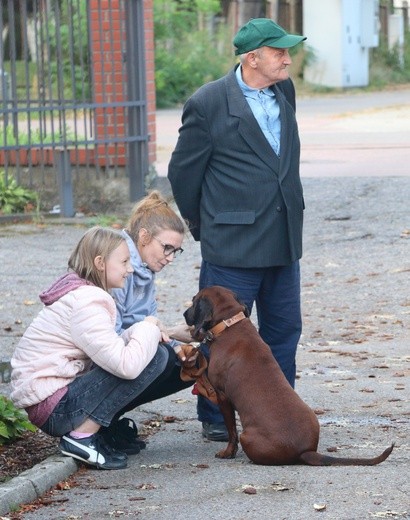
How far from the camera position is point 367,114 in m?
25.8

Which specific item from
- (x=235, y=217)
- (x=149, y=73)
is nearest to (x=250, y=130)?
(x=235, y=217)

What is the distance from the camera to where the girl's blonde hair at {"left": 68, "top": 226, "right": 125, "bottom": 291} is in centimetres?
543

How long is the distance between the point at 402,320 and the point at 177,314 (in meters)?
1.60

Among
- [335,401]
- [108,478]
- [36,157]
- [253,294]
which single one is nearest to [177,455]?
[108,478]

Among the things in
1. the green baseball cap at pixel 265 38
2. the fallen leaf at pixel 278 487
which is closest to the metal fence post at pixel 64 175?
the green baseball cap at pixel 265 38

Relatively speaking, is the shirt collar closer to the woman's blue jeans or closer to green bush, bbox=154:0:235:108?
the woman's blue jeans

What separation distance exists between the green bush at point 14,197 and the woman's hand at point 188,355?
24.8ft

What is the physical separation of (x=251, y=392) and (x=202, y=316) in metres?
0.39

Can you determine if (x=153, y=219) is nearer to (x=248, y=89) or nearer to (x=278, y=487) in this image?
(x=248, y=89)

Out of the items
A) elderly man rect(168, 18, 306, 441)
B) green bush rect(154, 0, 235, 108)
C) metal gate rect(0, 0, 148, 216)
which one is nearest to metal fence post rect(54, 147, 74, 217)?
metal gate rect(0, 0, 148, 216)

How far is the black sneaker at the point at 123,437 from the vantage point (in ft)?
18.9

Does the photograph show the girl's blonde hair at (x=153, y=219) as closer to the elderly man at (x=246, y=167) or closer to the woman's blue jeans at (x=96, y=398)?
the elderly man at (x=246, y=167)

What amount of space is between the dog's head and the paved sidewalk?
58 cm

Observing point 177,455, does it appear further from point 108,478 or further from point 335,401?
point 335,401
